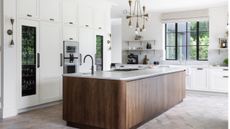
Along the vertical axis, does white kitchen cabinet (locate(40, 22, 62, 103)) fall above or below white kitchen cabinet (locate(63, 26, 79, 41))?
below

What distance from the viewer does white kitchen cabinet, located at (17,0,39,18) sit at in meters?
4.24

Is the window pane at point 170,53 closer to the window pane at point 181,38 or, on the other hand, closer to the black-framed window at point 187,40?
the black-framed window at point 187,40

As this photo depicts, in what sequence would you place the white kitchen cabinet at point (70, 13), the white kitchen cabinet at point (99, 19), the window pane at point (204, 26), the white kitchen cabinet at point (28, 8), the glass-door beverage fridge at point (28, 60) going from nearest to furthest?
the white kitchen cabinet at point (28, 8) < the glass-door beverage fridge at point (28, 60) < the white kitchen cabinet at point (70, 13) < the white kitchen cabinet at point (99, 19) < the window pane at point (204, 26)

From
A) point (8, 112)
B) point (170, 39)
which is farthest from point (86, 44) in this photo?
point (170, 39)

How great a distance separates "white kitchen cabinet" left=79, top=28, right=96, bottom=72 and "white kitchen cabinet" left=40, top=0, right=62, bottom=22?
2.61 feet

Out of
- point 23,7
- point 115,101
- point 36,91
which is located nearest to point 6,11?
point 23,7

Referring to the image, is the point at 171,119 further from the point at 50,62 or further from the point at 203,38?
the point at 203,38

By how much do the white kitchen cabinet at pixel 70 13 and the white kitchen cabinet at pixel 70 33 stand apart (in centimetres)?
15

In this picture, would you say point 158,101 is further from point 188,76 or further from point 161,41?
point 161,41

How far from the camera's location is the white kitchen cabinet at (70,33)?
17.1ft

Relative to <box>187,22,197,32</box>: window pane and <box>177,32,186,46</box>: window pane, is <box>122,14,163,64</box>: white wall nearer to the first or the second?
<box>177,32,186,46</box>: window pane

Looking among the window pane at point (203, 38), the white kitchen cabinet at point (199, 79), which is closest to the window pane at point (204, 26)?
the window pane at point (203, 38)

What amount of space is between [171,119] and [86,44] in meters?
2.99

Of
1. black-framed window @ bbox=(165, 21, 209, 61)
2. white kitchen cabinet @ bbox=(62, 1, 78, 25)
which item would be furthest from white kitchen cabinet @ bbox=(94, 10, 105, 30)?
black-framed window @ bbox=(165, 21, 209, 61)
